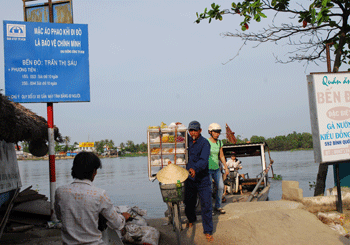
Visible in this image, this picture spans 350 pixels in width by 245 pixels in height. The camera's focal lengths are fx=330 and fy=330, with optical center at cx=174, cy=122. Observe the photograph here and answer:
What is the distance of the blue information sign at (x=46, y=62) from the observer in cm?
675

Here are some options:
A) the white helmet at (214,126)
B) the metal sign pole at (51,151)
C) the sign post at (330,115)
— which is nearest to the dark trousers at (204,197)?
the white helmet at (214,126)

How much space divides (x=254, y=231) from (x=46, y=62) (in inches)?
210

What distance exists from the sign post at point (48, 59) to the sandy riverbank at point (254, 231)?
63.2 inches

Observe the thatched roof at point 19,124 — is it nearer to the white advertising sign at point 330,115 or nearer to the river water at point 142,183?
the white advertising sign at point 330,115

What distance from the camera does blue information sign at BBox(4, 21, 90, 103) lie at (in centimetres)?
675

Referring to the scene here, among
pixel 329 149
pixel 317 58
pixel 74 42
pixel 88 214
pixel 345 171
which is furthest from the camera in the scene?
pixel 317 58

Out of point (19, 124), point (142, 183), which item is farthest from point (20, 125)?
point (142, 183)

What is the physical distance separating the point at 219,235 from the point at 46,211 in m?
3.48

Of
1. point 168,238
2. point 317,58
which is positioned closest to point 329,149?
point 168,238

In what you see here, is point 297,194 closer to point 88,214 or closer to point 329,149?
point 329,149

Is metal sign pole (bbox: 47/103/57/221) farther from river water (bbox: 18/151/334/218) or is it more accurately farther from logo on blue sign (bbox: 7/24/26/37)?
river water (bbox: 18/151/334/218)

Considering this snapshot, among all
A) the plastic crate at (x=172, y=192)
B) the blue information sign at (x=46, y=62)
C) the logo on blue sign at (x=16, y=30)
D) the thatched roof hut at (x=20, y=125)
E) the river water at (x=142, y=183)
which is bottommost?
the river water at (x=142, y=183)

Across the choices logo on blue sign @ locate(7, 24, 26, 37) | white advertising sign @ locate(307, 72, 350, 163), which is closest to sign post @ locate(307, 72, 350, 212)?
white advertising sign @ locate(307, 72, 350, 163)

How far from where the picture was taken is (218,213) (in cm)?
689
